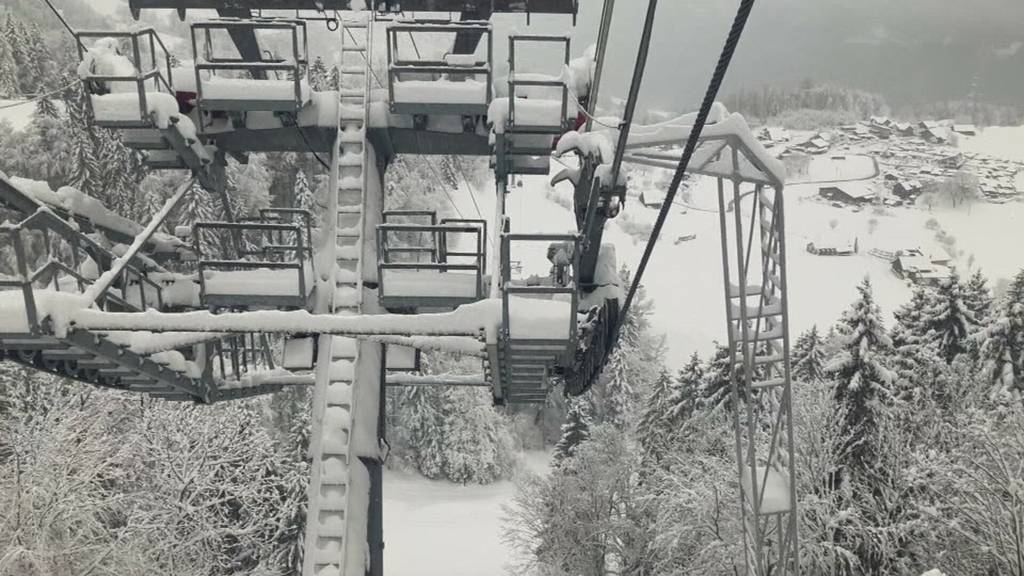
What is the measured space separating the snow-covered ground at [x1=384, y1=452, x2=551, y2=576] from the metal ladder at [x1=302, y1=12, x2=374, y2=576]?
2487 cm

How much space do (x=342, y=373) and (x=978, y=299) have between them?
35801 mm

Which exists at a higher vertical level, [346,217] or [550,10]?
[550,10]

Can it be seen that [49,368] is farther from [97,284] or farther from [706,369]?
[706,369]

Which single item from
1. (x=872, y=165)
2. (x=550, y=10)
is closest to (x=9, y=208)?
(x=550, y=10)

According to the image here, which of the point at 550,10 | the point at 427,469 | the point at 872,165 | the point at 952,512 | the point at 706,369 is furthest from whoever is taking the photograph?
the point at 872,165

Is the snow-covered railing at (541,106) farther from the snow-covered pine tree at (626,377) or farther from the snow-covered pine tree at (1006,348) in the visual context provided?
the snow-covered pine tree at (626,377)

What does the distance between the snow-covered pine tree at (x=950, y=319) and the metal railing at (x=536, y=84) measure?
96.5ft

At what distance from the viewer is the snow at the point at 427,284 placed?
7.79m

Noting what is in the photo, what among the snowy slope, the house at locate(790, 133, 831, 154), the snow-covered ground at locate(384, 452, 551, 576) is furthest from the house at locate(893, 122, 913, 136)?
the snowy slope

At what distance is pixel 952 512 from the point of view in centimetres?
1994

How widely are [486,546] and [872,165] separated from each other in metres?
127

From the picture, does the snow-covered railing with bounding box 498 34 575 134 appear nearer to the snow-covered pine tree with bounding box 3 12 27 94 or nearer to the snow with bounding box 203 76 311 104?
the snow with bounding box 203 76 311 104

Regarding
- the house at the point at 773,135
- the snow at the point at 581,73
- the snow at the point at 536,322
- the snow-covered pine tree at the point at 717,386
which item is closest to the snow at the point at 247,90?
the snow at the point at 581,73

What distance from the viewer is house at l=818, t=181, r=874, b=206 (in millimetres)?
109125
